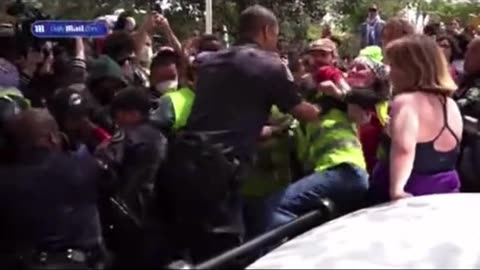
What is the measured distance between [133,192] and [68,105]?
2.44 feet

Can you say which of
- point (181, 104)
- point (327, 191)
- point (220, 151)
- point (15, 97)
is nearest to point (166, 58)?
point (181, 104)

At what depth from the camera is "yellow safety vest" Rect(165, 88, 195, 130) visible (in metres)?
6.29

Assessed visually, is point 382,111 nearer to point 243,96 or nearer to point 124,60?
point 243,96

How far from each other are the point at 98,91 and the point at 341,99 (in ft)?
5.42

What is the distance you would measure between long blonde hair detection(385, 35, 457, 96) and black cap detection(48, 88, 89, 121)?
5.15 feet

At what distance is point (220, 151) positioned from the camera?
5172 mm

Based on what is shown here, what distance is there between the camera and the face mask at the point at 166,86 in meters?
7.12

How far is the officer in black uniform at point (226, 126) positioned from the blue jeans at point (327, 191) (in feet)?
1.15

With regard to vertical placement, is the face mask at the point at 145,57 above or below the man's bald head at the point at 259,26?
below

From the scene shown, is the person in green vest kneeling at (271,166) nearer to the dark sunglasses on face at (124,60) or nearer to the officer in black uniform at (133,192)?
the officer in black uniform at (133,192)

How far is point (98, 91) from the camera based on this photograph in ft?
22.3

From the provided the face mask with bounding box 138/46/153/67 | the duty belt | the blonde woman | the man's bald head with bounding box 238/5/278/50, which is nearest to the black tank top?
the blonde woman

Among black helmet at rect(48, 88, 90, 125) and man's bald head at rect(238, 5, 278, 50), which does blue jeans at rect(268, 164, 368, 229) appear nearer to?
man's bald head at rect(238, 5, 278, 50)

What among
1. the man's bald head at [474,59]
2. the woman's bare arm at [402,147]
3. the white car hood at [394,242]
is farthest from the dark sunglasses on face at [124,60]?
the white car hood at [394,242]
